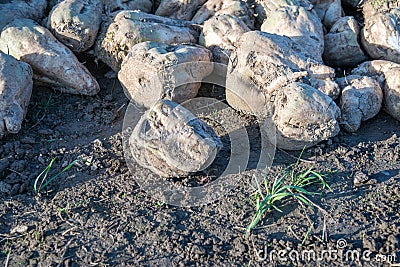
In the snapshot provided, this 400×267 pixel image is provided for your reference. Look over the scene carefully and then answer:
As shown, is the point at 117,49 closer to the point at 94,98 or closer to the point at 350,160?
the point at 94,98

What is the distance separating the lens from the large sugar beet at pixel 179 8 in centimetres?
417

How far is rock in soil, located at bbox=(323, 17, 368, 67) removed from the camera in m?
3.89

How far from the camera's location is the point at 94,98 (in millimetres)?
3764

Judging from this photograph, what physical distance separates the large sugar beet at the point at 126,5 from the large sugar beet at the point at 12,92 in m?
0.89

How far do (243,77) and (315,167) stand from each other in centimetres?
74

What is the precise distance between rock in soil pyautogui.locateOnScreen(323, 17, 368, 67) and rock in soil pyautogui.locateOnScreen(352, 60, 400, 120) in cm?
22

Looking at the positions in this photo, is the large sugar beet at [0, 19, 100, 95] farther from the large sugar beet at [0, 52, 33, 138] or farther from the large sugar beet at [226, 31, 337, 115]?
the large sugar beet at [226, 31, 337, 115]

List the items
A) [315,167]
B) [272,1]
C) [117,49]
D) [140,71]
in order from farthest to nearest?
[272,1] → [117,49] → [140,71] → [315,167]

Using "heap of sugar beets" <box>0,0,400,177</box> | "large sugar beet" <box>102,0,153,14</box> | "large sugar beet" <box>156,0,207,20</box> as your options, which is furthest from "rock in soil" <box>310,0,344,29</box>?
"large sugar beet" <box>102,0,153,14</box>

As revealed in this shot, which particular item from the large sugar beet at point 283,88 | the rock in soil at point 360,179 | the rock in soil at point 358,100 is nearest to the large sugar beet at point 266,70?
the large sugar beet at point 283,88

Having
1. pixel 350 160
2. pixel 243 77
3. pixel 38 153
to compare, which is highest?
pixel 243 77

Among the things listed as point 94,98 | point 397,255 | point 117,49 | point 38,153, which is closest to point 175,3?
point 117,49

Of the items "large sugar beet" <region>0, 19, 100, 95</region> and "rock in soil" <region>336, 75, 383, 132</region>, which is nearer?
"rock in soil" <region>336, 75, 383, 132</region>

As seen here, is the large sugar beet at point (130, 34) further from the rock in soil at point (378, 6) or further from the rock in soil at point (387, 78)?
the rock in soil at point (378, 6)
